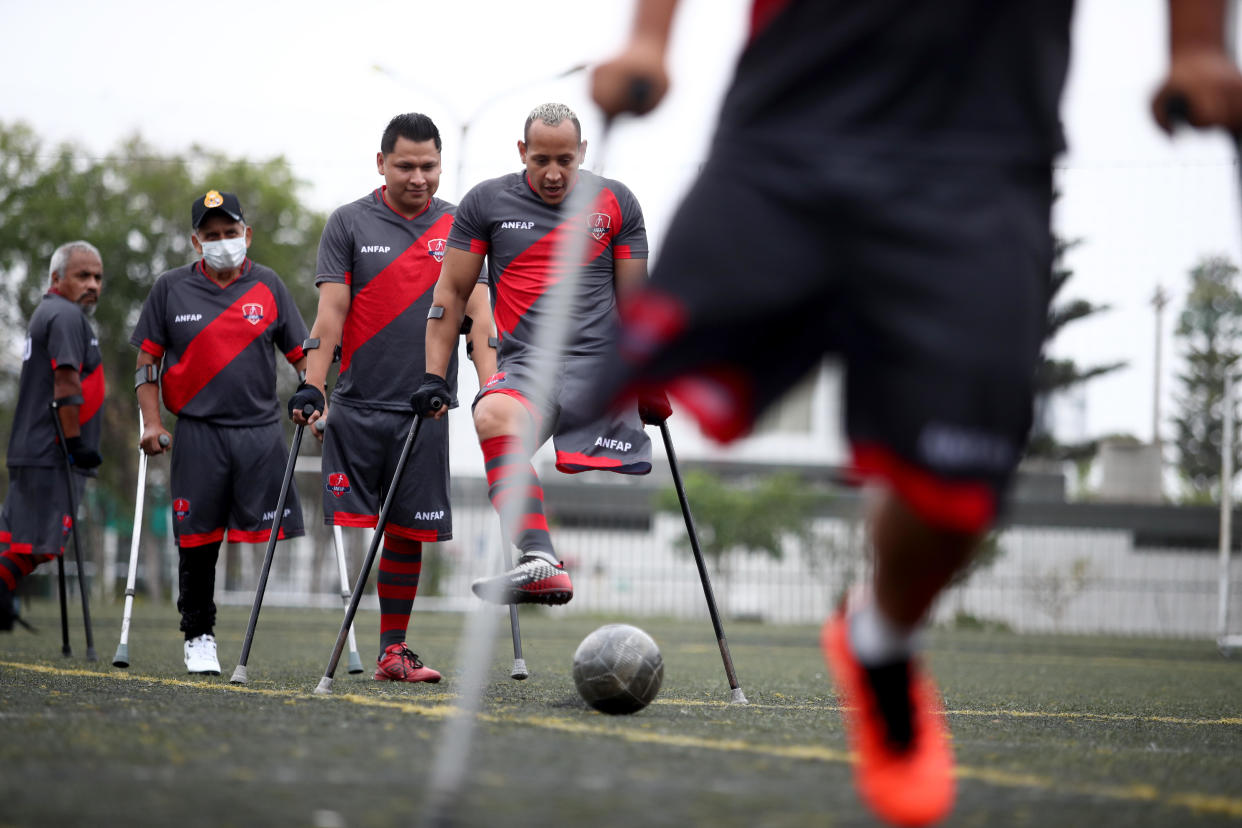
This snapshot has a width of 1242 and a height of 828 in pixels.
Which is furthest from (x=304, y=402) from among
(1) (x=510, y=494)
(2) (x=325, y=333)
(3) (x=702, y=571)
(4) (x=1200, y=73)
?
(4) (x=1200, y=73)

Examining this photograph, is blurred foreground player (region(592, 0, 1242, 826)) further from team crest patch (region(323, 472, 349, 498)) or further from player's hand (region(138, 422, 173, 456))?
player's hand (region(138, 422, 173, 456))

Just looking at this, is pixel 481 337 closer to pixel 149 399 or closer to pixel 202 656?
pixel 149 399

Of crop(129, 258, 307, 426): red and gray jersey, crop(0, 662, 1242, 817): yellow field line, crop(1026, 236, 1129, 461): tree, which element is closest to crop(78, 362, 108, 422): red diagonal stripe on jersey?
crop(129, 258, 307, 426): red and gray jersey

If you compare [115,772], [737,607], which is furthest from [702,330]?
[737,607]

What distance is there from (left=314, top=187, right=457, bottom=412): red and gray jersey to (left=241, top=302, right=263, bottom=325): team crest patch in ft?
2.24

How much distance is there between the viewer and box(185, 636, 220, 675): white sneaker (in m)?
6.44

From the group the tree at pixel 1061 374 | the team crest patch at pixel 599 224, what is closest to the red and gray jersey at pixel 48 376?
the team crest patch at pixel 599 224

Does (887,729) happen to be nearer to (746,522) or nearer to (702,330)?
(702,330)

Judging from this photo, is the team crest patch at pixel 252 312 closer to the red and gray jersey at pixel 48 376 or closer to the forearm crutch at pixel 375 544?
the red and gray jersey at pixel 48 376

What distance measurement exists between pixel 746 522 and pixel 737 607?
6.13 ft

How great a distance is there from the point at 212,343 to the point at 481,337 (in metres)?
1.42

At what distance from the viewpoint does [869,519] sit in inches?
108

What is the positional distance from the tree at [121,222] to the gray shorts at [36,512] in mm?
17699

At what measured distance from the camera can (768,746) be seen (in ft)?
12.2
